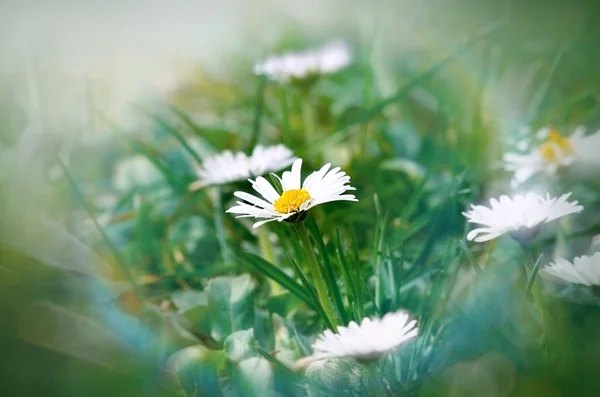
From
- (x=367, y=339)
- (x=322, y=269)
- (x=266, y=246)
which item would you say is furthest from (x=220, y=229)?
(x=367, y=339)

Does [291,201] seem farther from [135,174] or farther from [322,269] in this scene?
[135,174]

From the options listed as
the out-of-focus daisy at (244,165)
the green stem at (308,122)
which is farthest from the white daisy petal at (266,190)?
the green stem at (308,122)

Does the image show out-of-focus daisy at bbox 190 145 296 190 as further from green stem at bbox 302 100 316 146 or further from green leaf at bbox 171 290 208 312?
green stem at bbox 302 100 316 146

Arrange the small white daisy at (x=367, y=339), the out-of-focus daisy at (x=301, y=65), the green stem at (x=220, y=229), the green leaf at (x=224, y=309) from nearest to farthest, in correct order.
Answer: the small white daisy at (x=367, y=339) < the green leaf at (x=224, y=309) < the green stem at (x=220, y=229) < the out-of-focus daisy at (x=301, y=65)

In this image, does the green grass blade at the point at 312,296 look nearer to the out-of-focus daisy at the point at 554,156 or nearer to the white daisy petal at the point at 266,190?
the white daisy petal at the point at 266,190

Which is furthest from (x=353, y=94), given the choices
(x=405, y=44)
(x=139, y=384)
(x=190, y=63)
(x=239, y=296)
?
(x=139, y=384)

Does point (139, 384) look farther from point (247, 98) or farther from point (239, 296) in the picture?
point (247, 98)
